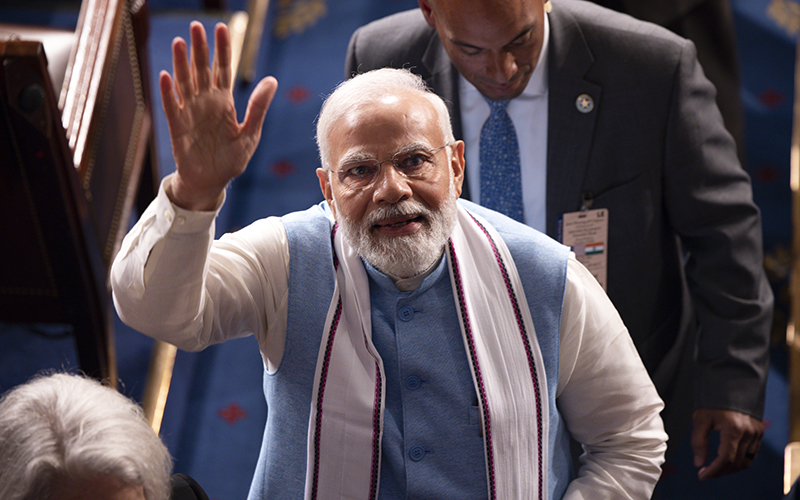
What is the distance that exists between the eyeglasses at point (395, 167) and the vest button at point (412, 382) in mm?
364

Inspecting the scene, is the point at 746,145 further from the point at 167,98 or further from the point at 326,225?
the point at 167,98

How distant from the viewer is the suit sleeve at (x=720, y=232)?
204 cm

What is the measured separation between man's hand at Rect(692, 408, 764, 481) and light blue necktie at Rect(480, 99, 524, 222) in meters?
0.67

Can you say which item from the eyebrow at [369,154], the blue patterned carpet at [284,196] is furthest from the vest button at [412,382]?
the blue patterned carpet at [284,196]

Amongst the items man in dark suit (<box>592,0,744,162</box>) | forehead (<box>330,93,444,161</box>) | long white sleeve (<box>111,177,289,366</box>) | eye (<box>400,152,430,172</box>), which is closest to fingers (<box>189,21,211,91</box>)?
long white sleeve (<box>111,177,289,366</box>)

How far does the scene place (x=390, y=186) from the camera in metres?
1.56

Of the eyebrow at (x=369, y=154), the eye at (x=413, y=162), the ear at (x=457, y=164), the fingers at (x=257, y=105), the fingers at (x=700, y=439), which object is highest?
the fingers at (x=257, y=105)

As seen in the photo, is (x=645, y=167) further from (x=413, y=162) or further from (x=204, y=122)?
(x=204, y=122)

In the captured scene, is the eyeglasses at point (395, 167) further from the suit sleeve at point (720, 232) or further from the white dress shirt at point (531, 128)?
the suit sleeve at point (720, 232)

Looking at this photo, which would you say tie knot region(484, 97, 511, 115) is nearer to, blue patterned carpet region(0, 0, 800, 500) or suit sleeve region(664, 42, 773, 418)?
suit sleeve region(664, 42, 773, 418)

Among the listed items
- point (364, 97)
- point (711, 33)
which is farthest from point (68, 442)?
point (711, 33)

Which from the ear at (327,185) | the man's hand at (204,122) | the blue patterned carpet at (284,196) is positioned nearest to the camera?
the man's hand at (204,122)

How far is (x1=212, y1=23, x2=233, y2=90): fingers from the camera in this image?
1426mm

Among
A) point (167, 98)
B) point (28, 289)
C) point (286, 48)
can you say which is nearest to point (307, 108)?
point (286, 48)
